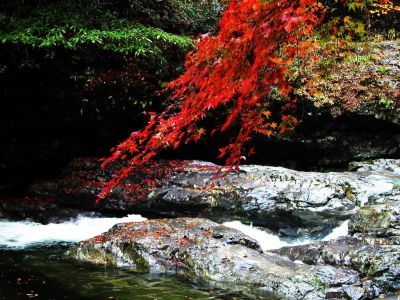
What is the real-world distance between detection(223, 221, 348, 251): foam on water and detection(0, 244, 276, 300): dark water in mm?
2499

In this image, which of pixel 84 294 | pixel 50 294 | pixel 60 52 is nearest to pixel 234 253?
pixel 84 294

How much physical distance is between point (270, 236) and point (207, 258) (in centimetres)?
249

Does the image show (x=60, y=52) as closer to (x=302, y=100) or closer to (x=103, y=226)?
(x=103, y=226)

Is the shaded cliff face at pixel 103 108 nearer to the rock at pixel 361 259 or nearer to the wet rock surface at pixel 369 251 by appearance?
the wet rock surface at pixel 369 251

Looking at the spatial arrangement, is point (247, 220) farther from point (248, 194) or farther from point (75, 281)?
point (75, 281)

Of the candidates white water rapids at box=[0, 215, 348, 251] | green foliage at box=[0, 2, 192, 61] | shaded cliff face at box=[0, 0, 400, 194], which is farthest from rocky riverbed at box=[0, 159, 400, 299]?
green foliage at box=[0, 2, 192, 61]

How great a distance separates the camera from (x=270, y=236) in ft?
26.8

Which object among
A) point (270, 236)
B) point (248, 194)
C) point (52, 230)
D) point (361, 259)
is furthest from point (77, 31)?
point (361, 259)

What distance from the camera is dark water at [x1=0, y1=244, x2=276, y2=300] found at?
16.8 ft

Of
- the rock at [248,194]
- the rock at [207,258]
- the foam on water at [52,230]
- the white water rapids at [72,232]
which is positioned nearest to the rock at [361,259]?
the rock at [207,258]

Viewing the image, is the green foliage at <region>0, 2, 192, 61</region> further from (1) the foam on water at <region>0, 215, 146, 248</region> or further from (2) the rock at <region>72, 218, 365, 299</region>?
(2) the rock at <region>72, 218, 365, 299</region>

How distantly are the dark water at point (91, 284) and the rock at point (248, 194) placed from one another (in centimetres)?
294

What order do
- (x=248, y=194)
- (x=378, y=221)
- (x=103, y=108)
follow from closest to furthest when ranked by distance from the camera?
(x=378, y=221) → (x=248, y=194) → (x=103, y=108)

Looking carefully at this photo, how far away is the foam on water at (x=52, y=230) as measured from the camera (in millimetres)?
7895
